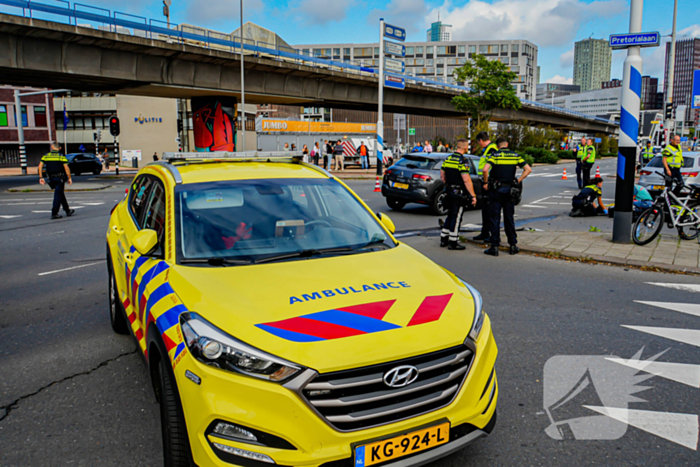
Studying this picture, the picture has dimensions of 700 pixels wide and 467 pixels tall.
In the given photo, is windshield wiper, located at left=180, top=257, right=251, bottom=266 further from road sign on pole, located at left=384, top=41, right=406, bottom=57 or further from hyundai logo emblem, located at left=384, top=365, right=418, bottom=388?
road sign on pole, located at left=384, top=41, right=406, bottom=57

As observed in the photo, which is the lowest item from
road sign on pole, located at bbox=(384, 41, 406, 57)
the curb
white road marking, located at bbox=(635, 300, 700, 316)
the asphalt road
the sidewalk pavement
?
the asphalt road

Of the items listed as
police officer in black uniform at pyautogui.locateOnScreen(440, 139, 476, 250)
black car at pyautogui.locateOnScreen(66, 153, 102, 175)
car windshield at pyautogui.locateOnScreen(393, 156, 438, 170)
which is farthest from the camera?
black car at pyautogui.locateOnScreen(66, 153, 102, 175)

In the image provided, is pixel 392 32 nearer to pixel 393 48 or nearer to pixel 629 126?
pixel 393 48

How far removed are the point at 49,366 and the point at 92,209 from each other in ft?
43.1

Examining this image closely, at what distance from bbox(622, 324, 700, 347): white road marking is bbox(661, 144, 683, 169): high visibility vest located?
11.2 meters

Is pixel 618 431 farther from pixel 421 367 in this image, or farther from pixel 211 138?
pixel 211 138

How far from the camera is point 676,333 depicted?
5.18 meters

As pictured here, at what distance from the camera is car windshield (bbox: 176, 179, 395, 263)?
3467 millimetres

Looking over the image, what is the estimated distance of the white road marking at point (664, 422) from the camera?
10.9 feet

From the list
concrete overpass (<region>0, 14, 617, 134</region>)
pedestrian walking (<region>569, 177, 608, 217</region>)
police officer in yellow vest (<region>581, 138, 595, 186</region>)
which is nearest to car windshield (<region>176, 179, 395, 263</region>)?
pedestrian walking (<region>569, 177, 608, 217</region>)

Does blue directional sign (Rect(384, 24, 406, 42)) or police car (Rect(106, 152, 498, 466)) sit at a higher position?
blue directional sign (Rect(384, 24, 406, 42))

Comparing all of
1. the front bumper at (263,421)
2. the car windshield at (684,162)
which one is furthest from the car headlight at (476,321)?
the car windshield at (684,162)

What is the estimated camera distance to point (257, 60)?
3083cm

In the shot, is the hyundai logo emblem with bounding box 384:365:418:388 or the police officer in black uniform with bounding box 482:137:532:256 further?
the police officer in black uniform with bounding box 482:137:532:256
